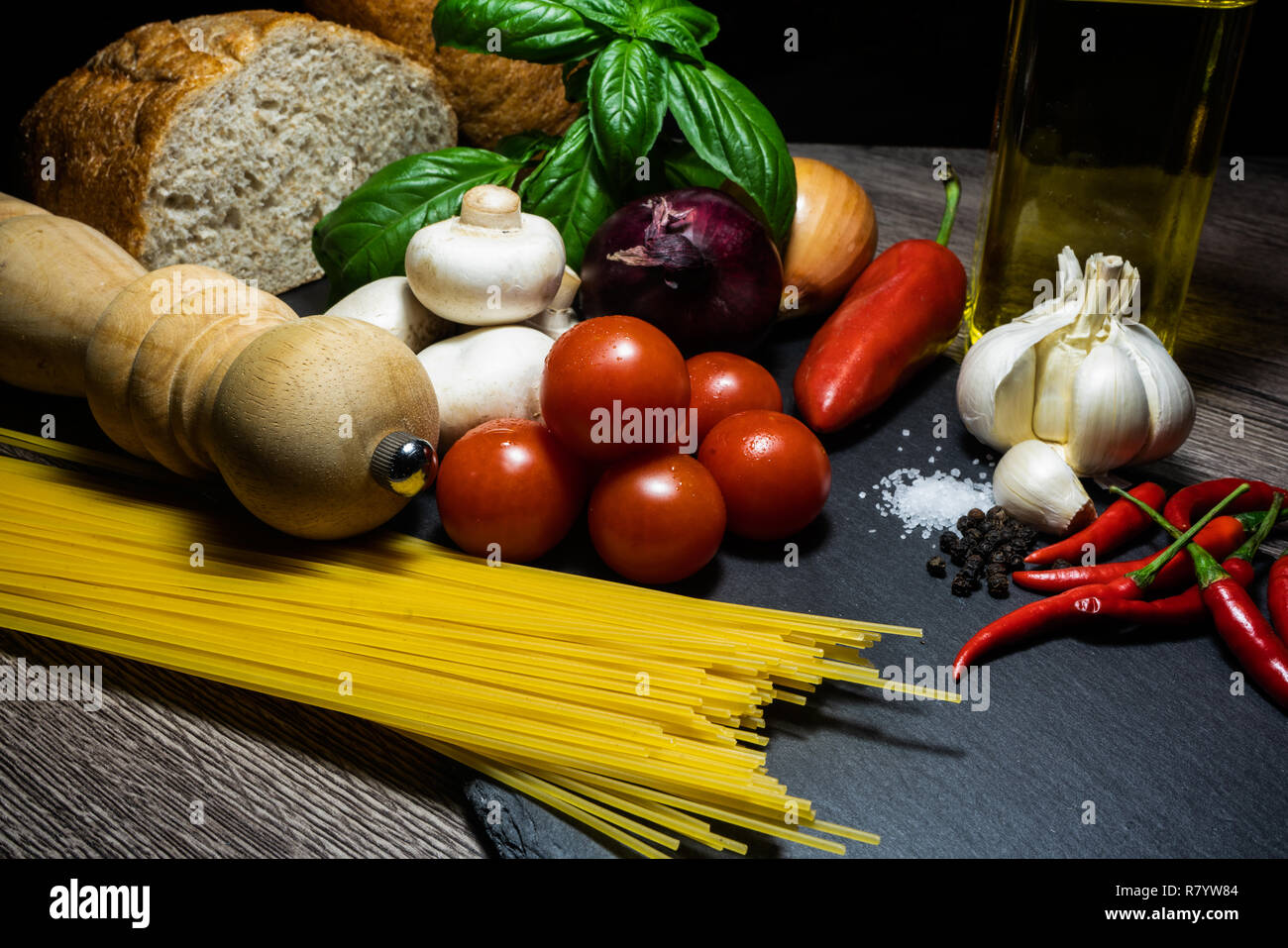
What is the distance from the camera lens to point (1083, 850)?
82 centimetres

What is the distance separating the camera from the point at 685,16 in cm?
143

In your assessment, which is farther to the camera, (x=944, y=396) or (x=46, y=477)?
(x=944, y=396)

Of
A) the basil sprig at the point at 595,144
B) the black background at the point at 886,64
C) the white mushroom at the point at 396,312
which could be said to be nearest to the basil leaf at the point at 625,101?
the basil sprig at the point at 595,144

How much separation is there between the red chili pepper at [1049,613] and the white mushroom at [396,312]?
0.75m

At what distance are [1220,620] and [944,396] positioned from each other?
0.52 meters

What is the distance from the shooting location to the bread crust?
1466mm

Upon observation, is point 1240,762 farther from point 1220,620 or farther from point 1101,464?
point 1101,464

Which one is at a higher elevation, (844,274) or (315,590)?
(844,274)

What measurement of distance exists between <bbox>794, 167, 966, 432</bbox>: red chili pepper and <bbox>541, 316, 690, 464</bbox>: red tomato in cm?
30

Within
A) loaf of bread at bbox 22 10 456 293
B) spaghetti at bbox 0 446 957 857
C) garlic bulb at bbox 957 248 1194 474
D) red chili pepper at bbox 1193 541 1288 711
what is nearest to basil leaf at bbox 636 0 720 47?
loaf of bread at bbox 22 10 456 293

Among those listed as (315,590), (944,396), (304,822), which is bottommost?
(304,822)

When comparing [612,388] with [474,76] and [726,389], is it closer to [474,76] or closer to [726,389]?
[726,389]

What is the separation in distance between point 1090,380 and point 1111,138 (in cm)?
34
